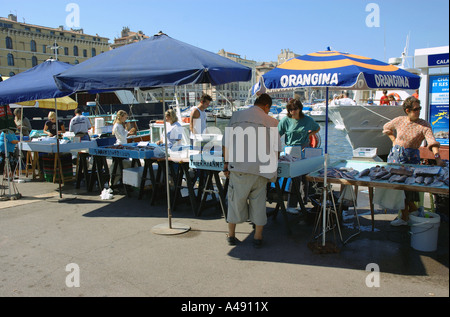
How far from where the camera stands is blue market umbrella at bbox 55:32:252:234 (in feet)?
16.6

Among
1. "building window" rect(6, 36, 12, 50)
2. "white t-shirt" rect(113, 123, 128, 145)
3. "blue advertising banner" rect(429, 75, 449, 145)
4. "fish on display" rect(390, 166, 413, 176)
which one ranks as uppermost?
"building window" rect(6, 36, 12, 50)

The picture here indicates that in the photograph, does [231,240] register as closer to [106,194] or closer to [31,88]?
[106,194]

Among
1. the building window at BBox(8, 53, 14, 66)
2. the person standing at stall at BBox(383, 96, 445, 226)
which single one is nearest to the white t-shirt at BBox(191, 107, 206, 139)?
the person standing at stall at BBox(383, 96, 445, 226)

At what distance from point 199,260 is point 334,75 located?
277 centimetres

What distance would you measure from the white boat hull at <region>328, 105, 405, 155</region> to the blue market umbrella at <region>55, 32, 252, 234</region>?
10.2m

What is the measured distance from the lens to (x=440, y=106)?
8.27 metres

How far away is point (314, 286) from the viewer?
12.1 ft

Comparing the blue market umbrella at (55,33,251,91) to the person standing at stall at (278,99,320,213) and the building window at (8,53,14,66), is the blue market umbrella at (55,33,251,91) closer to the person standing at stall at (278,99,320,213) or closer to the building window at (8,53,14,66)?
the person standing at stall at (278,99,320,213)

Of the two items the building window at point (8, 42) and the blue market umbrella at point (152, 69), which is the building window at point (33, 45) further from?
the blue market umbrella at point (152, 69)

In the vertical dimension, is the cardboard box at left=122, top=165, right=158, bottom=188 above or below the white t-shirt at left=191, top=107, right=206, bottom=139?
below

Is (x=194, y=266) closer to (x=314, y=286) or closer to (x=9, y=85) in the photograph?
(x=314, y=286)

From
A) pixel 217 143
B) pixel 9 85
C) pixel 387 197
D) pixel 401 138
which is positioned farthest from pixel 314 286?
pixel 9 85

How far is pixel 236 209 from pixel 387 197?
225 cm

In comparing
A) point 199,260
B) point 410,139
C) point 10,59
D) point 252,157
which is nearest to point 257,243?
point 199,260
